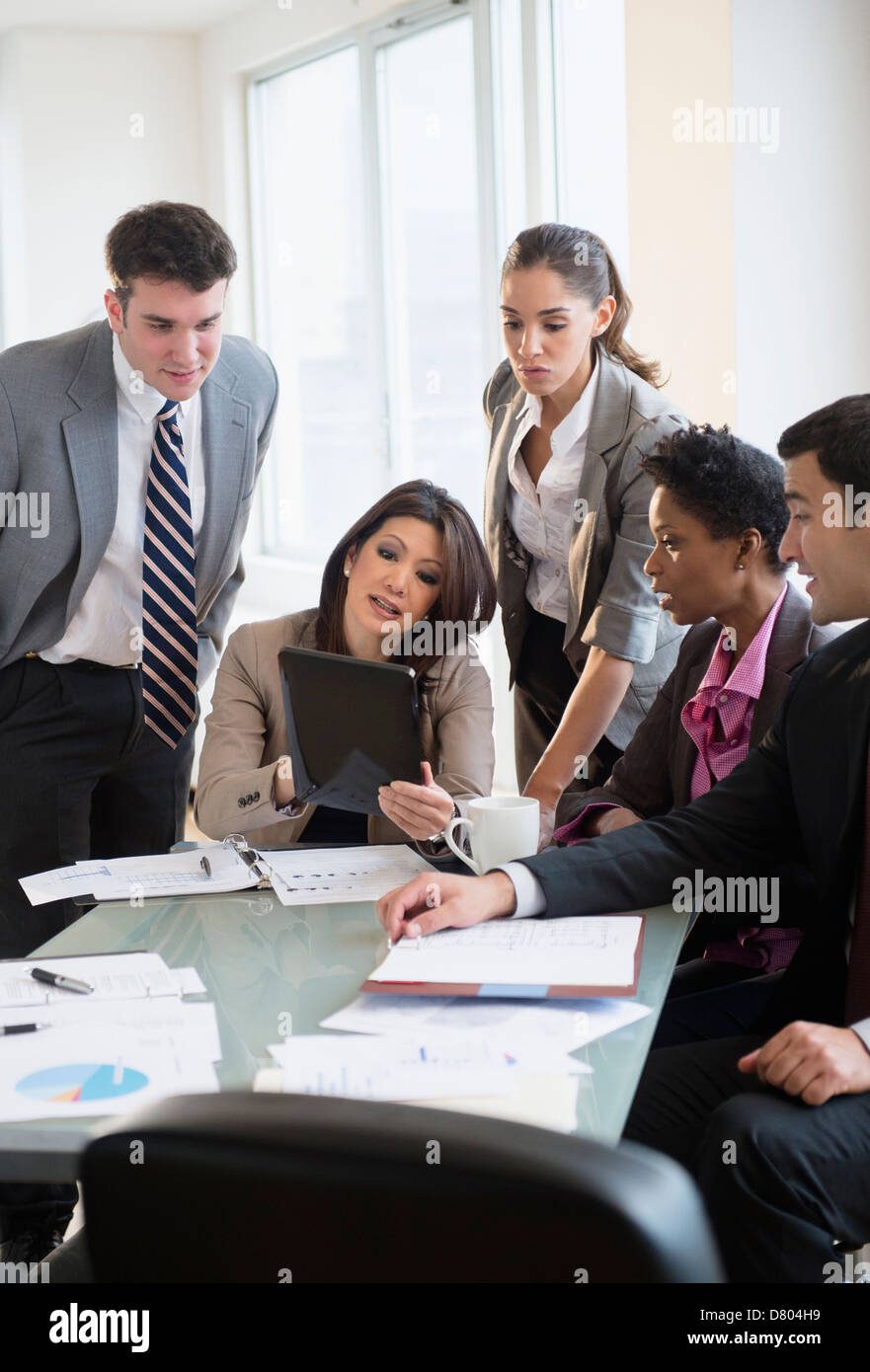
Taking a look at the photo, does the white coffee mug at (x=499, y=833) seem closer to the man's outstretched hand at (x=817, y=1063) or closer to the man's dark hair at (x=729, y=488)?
the man's outstretched hand at (x=817, y=1063)

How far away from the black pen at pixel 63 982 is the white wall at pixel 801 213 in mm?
2399

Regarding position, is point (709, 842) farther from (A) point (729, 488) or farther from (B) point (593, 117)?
(B) point (593, 117)

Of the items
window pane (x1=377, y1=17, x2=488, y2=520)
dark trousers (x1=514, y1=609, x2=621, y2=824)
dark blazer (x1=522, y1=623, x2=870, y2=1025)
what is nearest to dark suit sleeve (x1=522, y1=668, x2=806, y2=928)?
dark blazer (x1=522, y1=623, x2=870, y2=1025)

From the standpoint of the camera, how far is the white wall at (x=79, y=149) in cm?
587

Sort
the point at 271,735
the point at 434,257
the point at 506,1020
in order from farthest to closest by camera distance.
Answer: the point at 434,257 < the point at 271,735 < the point at 506,1020

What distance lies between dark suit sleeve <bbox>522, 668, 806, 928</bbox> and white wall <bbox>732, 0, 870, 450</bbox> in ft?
5.63

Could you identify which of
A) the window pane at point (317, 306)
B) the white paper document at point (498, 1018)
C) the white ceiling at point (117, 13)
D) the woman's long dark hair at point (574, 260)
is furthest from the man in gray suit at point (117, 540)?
the white ceiling at point (117, 13)

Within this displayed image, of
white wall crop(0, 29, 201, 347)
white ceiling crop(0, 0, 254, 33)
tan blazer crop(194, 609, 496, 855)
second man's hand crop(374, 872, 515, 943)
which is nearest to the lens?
second man's hand crop(374, 872, 515, 943)

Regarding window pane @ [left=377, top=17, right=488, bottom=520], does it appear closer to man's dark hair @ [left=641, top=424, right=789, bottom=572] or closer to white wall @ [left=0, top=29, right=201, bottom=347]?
white wall @ [left=0, top=29, right=201, bottom=347]

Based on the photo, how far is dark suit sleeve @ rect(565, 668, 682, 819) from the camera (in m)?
2.13

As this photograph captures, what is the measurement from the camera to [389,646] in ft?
7.44

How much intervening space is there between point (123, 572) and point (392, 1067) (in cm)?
154

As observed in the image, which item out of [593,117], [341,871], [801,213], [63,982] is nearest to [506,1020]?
[63,982]

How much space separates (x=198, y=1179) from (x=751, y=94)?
315 centimetres
